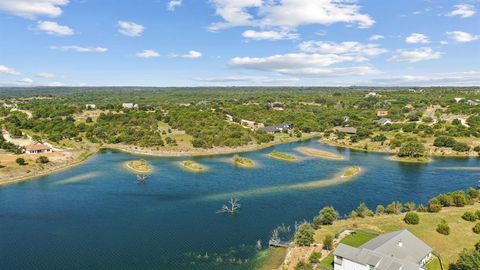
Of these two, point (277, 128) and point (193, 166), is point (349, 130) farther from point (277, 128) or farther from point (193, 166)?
point (193, 166)

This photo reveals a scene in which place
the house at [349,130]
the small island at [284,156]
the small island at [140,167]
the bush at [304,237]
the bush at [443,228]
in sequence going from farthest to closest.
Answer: the house at [349,130] < the small island at [284,156] < the small island at [140,167] < the bush at [443,228] < the bush at [304,237]

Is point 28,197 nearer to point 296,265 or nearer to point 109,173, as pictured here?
point 109,173

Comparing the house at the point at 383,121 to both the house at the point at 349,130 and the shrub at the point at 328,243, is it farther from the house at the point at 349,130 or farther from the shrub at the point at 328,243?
the shrub at the point at 328,243

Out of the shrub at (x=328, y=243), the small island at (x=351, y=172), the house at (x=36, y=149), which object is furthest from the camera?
the house at (x=36, y=149)

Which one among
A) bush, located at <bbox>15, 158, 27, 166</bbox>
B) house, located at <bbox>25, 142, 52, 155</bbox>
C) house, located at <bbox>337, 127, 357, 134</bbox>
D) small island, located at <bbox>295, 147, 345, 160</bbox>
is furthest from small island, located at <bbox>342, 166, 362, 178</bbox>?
house, located at <bbox>25, 142, 52, 155</bbox>

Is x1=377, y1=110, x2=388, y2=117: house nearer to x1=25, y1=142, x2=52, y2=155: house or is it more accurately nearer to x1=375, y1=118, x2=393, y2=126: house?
x1=375, y1=118, x2=393, y2=126: house

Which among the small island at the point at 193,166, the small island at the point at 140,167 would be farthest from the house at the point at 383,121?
the small island at the point at 140,167
